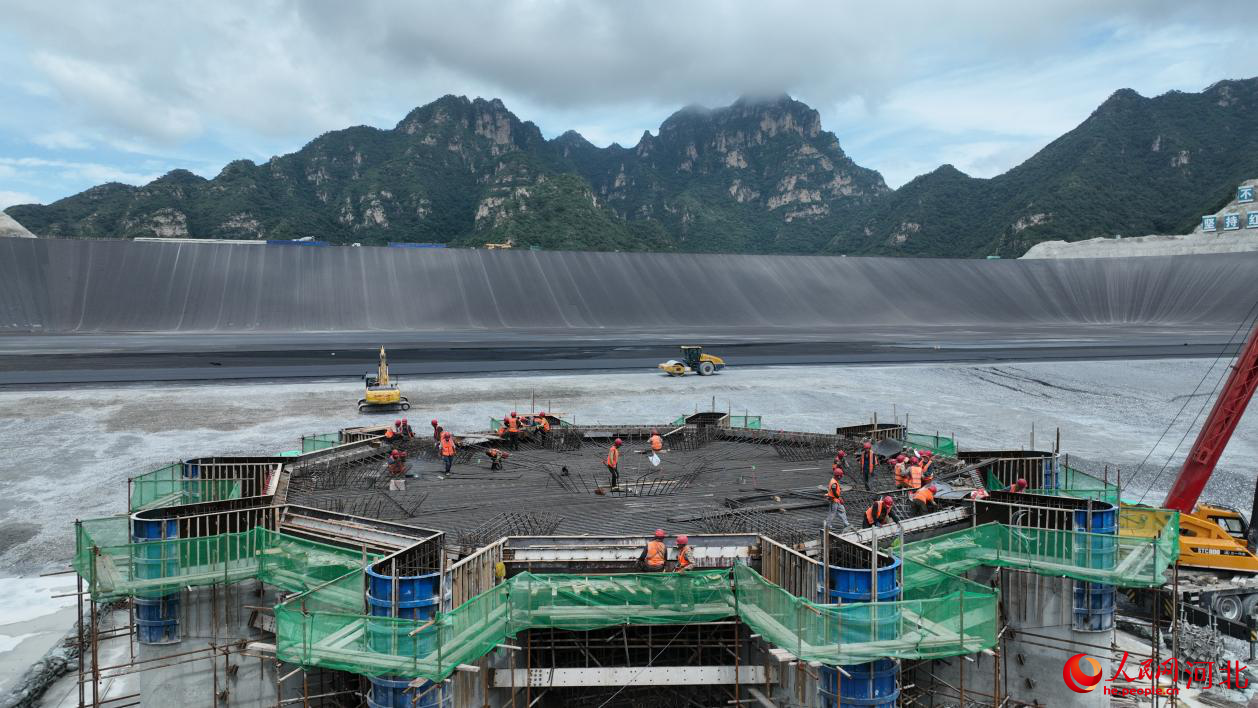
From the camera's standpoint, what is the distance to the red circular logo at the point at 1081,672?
11.9m

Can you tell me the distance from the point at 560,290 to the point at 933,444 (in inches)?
2720

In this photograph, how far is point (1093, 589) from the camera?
11.7m

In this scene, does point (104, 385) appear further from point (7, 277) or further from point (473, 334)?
point (7, 277)

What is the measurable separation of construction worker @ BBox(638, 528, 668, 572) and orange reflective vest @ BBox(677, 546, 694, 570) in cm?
22

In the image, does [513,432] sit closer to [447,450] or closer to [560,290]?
[447,450]

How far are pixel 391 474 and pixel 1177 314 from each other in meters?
103

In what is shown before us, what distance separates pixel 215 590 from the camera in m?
11.2

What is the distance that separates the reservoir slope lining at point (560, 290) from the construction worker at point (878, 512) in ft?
225

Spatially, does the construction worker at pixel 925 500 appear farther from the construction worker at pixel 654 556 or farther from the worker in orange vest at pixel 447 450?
the worker in orange vest at pixel 447 450

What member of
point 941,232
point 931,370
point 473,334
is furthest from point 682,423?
point 941,232

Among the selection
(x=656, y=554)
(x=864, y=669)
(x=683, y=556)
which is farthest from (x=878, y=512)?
(x=656, y=554)

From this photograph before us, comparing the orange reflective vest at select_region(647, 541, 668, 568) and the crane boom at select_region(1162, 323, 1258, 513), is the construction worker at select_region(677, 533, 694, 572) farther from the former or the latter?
the crane boom at select_region(1162, 323, 1258, 513)

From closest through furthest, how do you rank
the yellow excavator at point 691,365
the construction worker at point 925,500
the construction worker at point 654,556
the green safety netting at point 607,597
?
the green safety netting at point 607,597 → the construction worker at point 654,556 → the construction worker at point 925,500 → the yellow excavator at point 691,365

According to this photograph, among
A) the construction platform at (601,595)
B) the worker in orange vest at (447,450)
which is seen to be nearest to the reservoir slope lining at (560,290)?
the worker in orange vest at (447,450)
